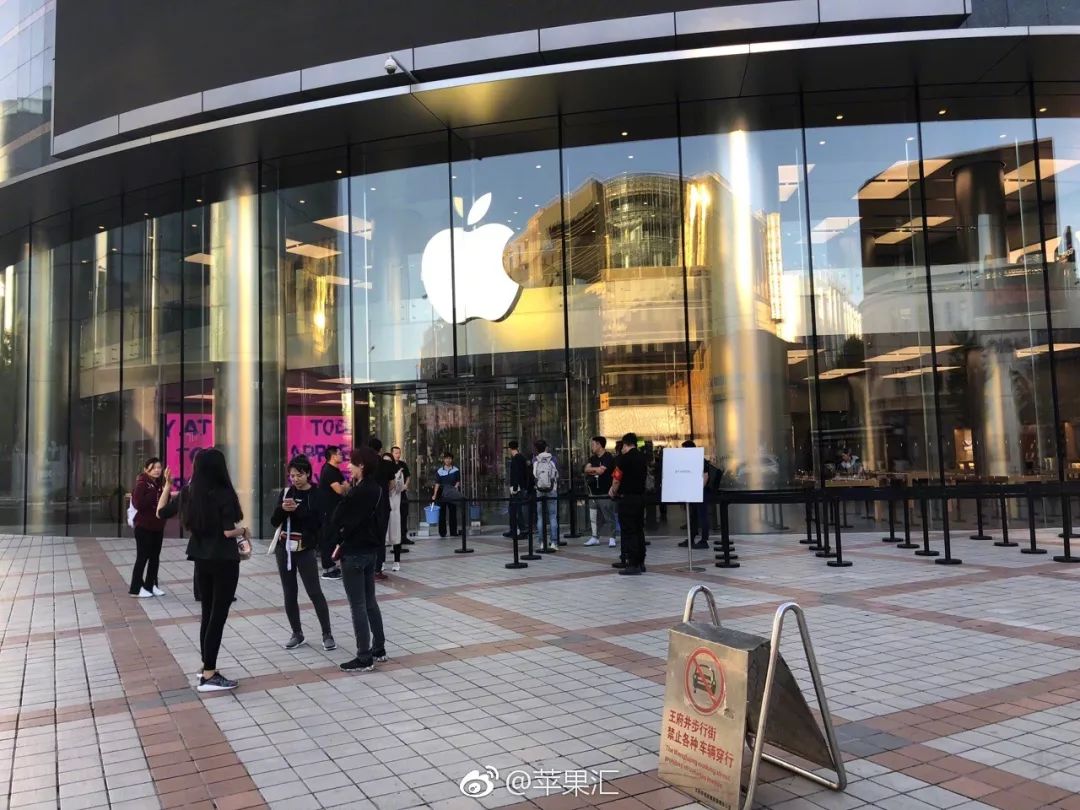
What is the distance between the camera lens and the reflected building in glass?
47.9 ft

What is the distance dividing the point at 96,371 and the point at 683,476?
16.1m

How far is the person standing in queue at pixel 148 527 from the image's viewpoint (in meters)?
9.77

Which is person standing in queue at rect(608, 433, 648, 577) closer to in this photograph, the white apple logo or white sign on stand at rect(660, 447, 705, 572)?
white sign on stand at rect(660, 447, 705, 572)

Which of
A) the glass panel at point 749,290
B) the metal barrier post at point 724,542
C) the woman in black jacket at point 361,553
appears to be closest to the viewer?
the woman in black jacket at point 361,553

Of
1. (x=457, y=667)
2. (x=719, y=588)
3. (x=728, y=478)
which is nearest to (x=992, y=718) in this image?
Result: (x=457, y=667)

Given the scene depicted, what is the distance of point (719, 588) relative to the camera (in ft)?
30.5

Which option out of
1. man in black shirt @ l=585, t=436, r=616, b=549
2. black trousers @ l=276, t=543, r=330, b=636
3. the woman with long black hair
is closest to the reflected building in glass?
man in black shirt @ l=585, t=436, r=616, b=549

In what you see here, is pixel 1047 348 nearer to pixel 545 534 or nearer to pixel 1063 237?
pixel 1063 237

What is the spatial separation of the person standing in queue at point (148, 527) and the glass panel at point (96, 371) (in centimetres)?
998

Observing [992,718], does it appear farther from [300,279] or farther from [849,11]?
[300,279]

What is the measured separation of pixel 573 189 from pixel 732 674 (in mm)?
14338

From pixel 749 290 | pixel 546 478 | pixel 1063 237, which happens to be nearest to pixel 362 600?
pixel 546 478

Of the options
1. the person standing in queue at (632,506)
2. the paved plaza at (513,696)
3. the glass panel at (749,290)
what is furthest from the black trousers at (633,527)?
the glass panel at (749,290)

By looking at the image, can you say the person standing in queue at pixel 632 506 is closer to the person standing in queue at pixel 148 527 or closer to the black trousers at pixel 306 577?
the black trousers at pixel 306 577
